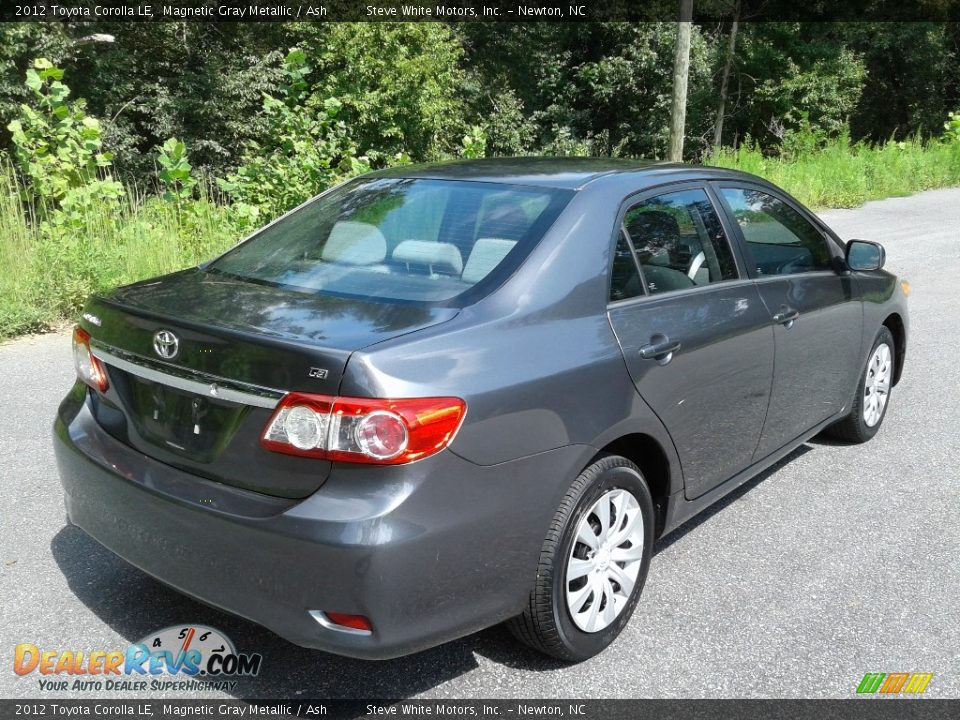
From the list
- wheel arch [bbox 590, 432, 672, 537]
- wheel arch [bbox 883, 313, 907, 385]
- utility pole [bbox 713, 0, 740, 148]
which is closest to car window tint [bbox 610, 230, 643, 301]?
wheel arch [bbox 590, 432, 672, 537]

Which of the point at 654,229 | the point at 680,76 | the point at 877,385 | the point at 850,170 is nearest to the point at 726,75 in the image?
the point at 850,170

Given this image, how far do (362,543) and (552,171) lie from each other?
1862 mm

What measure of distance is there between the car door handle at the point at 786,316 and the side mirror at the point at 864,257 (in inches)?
26.0

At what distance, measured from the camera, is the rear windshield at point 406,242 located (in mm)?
3105

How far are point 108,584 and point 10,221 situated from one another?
575cm

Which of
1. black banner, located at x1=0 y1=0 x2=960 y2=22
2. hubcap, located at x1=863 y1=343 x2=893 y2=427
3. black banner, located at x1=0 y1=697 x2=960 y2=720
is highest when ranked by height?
black banner, located at x1=0 y1=0 x2=960 y2=22

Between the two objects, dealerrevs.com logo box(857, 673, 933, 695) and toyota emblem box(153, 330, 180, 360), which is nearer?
toyota emblem box(153, 330, 180, 360)

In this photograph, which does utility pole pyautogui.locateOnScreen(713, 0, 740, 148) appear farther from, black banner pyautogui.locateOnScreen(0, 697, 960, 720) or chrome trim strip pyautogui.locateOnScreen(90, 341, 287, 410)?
chrome trim strip pyautogui.locateOnScreen(90, 341, 287, 410)

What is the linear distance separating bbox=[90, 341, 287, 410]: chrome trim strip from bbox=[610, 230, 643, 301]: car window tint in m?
1.25

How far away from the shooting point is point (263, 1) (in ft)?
93.8

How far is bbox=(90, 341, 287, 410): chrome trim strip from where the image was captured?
2.58 metres

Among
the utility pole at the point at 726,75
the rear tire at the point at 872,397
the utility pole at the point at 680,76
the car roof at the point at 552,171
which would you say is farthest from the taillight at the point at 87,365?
the utility pole at the point at 726,75

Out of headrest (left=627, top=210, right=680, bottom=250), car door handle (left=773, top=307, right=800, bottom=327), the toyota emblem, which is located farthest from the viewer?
car door handle (left=773, top=307, right=800, bottom=327)

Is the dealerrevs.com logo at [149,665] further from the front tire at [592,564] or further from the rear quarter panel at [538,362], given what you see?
the rear quarter panel at [538,362]
